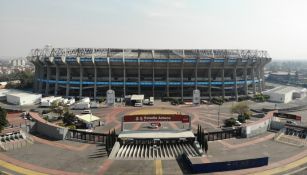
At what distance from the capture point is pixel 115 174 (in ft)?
121

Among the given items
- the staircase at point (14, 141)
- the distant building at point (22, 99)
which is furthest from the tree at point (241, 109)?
the distant building at point (22, 99)

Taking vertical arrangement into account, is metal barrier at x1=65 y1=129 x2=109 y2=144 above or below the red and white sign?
below

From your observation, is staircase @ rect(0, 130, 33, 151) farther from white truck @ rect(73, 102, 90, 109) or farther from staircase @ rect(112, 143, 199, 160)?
white truck @ rect(73, 102, 90, 109)

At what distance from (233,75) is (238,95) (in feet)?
29.2

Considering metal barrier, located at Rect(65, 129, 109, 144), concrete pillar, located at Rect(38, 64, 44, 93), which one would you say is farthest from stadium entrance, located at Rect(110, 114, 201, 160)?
concrete pillar, located at Rect(38, 64, 44, 93)

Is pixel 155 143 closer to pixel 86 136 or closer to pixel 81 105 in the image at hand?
pixel 86 136

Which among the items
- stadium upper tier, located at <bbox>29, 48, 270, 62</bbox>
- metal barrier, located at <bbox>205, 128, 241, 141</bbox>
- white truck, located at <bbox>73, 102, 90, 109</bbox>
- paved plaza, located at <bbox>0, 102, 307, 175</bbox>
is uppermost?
stadium upper tier, located at <bbox>29, 48, 270, 62</bbox>

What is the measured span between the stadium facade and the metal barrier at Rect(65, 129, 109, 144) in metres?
49.5

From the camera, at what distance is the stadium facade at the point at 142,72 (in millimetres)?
102812

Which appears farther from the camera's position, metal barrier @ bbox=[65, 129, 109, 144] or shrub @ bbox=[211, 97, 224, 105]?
shrub @ bbox=[211, 97, 224, 105]

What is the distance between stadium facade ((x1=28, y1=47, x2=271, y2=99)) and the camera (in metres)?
103

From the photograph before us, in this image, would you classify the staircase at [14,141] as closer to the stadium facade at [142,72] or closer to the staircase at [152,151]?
the staircase at [152,151]

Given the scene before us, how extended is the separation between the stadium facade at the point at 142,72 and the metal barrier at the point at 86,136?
1949 inches

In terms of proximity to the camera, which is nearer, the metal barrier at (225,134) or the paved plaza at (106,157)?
the paved plaza at (106,157)
